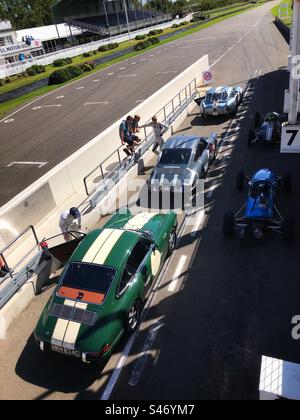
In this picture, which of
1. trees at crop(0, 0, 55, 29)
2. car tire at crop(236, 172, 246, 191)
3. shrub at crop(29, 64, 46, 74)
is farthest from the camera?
trees at crop(0, 0, 55, 29)

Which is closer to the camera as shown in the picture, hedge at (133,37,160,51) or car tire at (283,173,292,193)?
car tire at (283,173,292,193)

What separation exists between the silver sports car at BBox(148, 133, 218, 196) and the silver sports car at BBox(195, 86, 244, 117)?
5.82 m

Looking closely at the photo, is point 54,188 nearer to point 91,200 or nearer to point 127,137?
point 91,200

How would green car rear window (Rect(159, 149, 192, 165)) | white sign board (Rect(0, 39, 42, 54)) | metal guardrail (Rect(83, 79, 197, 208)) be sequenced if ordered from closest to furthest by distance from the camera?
metal guardrail (Rect(83, 79, 197, 208)) < green car rear window (Rect(159, 149, 192, 165)) < white sign board (Rect(0, 39, 42, 54))

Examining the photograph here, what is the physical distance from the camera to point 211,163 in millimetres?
15000

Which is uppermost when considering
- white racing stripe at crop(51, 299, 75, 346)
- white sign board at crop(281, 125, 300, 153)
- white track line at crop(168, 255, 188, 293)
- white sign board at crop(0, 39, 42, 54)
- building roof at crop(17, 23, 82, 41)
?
building roof at crop(17, 23, 82, 41)

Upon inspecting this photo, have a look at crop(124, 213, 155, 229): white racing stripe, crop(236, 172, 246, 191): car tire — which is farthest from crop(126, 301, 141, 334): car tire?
crop(236, 172, 246, 191): car tire

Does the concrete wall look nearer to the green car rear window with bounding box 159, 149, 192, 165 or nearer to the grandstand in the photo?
the green car rear window with bounding box 159, 149, 192, 165

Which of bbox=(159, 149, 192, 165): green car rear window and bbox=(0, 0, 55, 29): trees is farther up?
bbox=(0, 0, 55, 29): trees

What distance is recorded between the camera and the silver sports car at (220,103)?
19.1m

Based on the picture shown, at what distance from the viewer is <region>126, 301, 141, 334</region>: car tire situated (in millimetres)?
7324

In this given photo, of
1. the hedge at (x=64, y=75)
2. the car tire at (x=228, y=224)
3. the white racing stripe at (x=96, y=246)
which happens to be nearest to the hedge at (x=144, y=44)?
the hedge at (x=64, y=75)

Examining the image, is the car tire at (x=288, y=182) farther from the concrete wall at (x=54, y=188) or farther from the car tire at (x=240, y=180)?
the concrete wall at (x=54, y=188)

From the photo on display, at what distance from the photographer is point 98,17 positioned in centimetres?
9356
